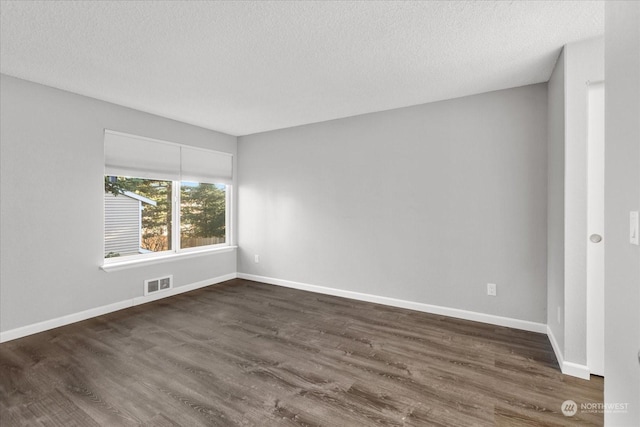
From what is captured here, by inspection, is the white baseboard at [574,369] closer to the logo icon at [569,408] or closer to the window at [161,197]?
the logo icon at [569,408]

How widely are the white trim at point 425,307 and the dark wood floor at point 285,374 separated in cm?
12

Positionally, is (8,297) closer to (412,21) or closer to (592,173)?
(412,21)

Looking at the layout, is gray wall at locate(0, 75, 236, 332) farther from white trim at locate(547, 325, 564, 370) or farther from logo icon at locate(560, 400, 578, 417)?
white trim at locate(547, 325, 564, 370)

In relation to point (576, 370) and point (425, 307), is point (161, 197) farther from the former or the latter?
point (576, 370)

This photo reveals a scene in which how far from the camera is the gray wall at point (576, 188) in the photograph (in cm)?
220

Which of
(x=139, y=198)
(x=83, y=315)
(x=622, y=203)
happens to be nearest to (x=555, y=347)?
(x=622, y=203)

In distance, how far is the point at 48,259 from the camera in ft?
10.1

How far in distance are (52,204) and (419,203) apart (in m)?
3.94

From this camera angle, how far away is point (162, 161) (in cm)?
414

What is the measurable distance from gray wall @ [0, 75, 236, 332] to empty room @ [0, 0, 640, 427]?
0.02 meters

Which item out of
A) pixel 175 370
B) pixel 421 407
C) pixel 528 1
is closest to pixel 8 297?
pixel 175 370

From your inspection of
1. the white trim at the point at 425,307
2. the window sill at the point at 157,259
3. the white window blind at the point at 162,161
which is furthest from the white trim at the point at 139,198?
the white trim at the point at 425,307

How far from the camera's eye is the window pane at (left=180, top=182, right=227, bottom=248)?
4.57 m

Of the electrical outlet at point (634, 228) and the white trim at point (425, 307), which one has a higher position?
the electrical outlet at point (634, 228)
